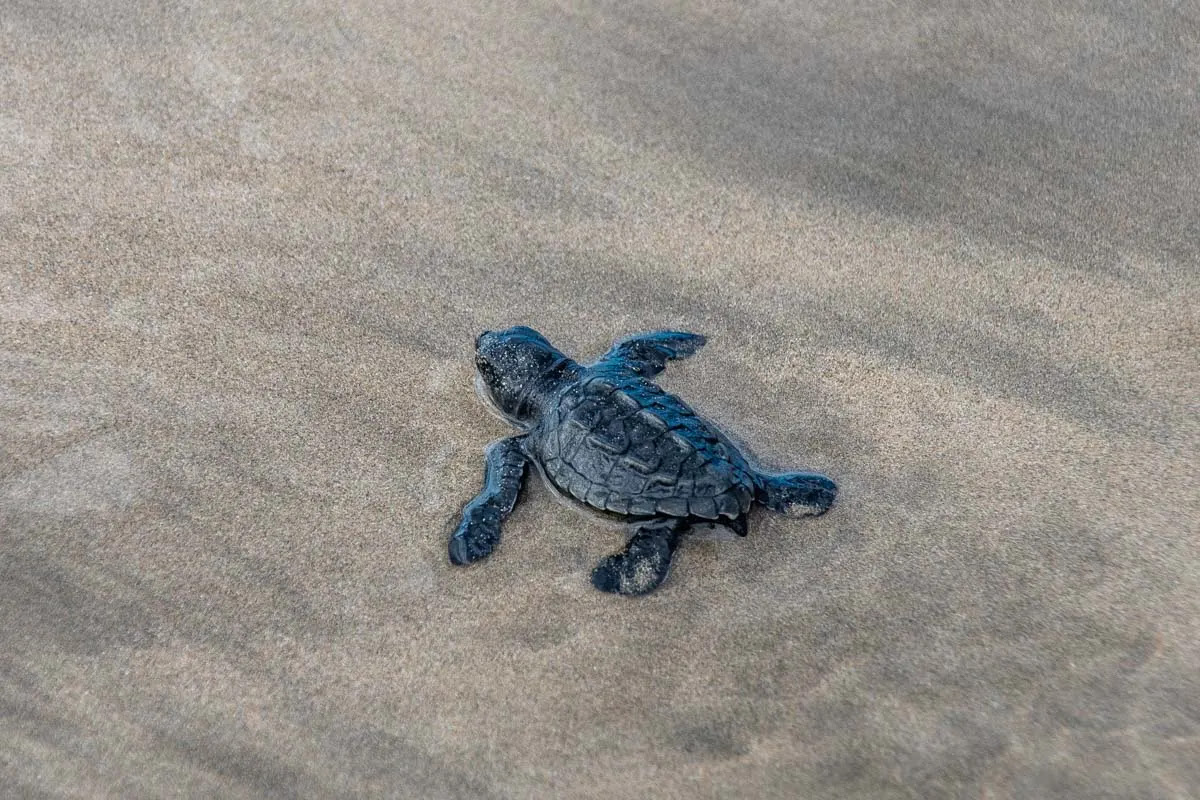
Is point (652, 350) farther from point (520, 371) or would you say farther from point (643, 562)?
point (643, 562)

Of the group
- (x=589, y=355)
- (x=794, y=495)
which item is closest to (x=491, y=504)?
(x=589, y=355)

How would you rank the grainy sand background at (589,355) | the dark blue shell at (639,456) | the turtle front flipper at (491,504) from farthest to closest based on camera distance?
the turtle front flipper at (491,504) < the dark blue shell at (639,456) < the grainy sand background at (589,355)

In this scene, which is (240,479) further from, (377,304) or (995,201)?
(995,201)

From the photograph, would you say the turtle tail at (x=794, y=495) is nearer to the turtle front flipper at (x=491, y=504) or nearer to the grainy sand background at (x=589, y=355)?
the grainy sand background at (x=589, y=355)

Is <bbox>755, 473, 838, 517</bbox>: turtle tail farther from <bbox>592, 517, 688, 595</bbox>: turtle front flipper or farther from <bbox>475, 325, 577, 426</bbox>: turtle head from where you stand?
<bbox>475, 325, 577, 426</bbox>: turtle head

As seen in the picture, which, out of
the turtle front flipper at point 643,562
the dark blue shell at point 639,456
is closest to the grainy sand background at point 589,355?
the turtle front flipper at point 643,562

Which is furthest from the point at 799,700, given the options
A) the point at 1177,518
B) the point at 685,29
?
the point at 685,29
